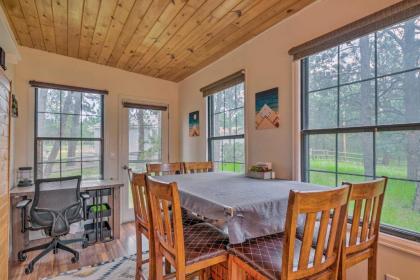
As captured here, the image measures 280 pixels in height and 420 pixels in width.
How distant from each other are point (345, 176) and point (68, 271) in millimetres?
2687

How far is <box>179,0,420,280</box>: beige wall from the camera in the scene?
5.21 ft

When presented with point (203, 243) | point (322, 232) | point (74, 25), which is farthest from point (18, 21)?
point (322, 232)

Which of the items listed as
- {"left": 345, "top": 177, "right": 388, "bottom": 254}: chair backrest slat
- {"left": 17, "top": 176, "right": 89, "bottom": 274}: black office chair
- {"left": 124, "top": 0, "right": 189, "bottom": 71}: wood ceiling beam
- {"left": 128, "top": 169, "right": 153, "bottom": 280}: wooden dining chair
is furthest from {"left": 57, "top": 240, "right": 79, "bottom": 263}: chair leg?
{"left": 345, "top": 177, "right": 388, "bottom": 254}: chair backrest slat

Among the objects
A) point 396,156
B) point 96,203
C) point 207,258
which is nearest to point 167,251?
point 207,258

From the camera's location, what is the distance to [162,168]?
2705 millimetres

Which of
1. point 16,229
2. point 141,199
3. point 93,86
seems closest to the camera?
point 141,199

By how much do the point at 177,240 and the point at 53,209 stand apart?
6.31 ft

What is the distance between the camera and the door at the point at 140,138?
3770 mm

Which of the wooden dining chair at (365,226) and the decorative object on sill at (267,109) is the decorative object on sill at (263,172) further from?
the wooden dining chair at (365,226)

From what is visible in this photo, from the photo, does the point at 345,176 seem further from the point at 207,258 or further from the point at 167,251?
the point at 167,251

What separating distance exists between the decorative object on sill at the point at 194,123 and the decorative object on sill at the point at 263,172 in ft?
5.29

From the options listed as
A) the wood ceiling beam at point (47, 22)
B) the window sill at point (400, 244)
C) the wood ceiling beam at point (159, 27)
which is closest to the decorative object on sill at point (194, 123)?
the wood ceiling beam at point (159, 27)

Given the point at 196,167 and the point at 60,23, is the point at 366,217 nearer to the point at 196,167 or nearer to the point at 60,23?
the point at 196,167

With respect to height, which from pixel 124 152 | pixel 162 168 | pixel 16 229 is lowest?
pixel 16 229
